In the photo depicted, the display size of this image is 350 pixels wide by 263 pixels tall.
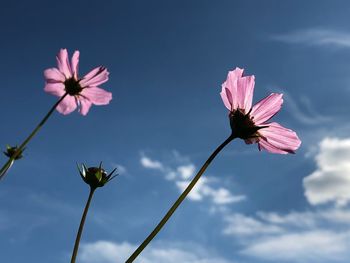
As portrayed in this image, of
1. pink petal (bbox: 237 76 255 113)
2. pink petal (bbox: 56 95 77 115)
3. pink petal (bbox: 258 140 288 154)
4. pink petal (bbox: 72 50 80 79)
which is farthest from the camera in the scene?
pink petal (bbox: 72 50 80 79)

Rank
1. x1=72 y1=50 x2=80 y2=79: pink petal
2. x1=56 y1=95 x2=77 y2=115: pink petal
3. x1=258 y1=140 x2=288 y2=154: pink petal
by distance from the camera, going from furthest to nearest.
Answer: x1=72 y1=50 x2=80 y2=79: pink petal → x1=56 y1=95 x2=77 y2=115: pink petal → x1=258 y1=140 x2=288 y2=154: pink petal

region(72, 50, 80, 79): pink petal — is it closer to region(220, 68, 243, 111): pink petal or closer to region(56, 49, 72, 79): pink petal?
region(56, 49, 72, 79): pink petal

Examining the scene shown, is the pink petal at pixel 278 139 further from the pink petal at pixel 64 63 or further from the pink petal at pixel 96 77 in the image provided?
the pink petal at pixel 64 63

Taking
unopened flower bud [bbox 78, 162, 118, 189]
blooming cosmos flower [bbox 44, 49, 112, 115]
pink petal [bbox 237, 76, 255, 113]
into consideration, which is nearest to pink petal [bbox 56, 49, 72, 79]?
blooming cosmos flower [bbox 44, 49, 112, 115]

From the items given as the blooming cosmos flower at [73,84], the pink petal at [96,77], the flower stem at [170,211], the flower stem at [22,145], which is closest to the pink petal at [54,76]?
the blooming cosmos flower at [73,84]

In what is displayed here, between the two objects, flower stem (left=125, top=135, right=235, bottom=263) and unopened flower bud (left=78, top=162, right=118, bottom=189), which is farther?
unopened flower bud (left=78, top=162, right=118, bottom=189)

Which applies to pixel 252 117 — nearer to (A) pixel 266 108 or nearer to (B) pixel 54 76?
(A) pixel 266 108

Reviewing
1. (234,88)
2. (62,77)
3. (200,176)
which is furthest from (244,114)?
(62,77)
